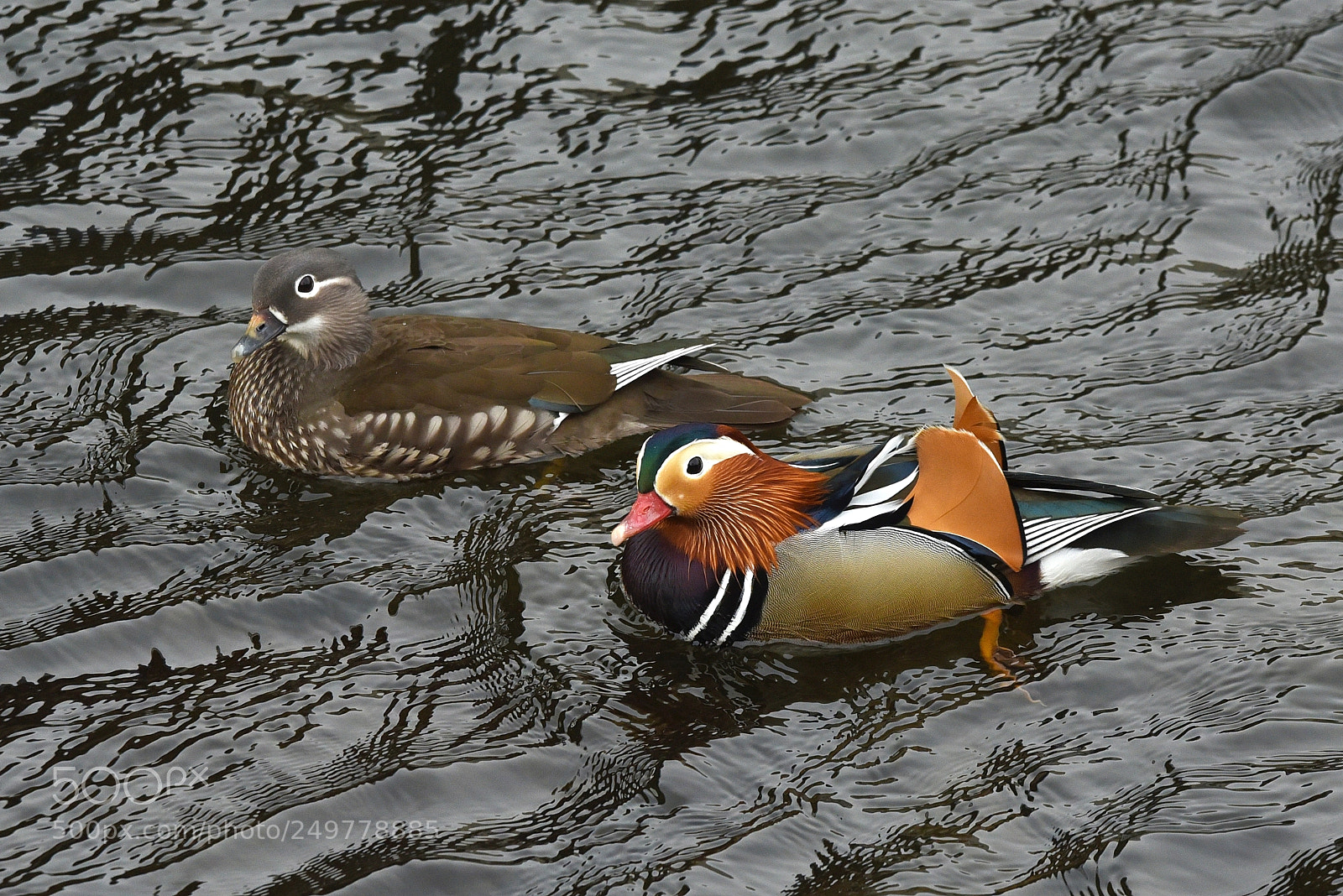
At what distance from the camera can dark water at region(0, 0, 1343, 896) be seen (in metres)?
4.98

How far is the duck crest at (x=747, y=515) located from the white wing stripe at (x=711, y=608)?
47 millimetres

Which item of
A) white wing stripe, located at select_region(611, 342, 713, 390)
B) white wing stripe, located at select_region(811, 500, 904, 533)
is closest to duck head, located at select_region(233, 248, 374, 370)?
white wing stripe, located at select_region(611, 342, 713, 390)

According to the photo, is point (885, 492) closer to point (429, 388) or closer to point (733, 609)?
point (733, 609)

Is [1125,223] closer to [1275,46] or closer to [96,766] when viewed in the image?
[1275,46]

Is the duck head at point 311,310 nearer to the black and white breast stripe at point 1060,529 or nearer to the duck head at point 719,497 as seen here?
the duck head at point 719,497

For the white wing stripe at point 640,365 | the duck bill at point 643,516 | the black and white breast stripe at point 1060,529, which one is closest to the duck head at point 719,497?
the duck bill at point 643,516

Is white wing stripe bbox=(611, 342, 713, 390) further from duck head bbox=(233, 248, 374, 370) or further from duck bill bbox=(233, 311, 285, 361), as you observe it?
duck bill bbox=(233, 311, 285, 361)

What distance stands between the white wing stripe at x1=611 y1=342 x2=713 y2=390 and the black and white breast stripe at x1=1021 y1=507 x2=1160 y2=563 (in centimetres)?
187

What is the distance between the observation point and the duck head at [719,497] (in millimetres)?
5906

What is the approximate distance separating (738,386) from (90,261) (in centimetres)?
A: 356

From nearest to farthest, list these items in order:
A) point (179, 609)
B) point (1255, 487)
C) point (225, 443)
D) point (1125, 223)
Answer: point (179, 609), point (1255, 487), point (225, 443), point (1125, 223)

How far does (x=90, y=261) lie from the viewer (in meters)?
8.16

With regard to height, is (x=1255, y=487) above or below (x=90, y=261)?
below

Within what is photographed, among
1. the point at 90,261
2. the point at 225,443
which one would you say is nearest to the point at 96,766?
the point at 225,443
